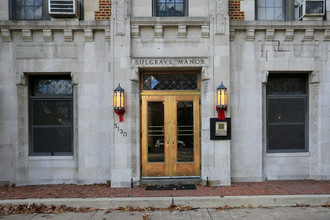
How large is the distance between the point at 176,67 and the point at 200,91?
41.7 inches

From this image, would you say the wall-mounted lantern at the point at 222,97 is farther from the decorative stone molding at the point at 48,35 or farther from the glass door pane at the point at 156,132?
the decorative stone molding at the point at 48,35

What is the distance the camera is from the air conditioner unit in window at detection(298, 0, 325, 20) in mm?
6219

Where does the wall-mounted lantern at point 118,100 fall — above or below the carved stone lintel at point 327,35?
below

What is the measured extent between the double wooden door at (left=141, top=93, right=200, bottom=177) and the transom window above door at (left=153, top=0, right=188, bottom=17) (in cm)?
255

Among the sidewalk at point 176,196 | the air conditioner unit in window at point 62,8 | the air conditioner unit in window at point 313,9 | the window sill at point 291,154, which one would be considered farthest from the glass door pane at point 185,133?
the air conditioner unit in window at point 313,9

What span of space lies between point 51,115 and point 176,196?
466 centimetres

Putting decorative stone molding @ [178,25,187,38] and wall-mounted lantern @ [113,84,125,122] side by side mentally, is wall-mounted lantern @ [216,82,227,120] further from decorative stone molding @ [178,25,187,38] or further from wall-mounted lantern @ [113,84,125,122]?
wall-mounted lantern @ [113,84,125,122]

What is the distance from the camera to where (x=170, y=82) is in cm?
639

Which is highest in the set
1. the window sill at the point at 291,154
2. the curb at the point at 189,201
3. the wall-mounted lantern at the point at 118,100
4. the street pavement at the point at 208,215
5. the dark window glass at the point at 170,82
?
the dark window glass at the point at 170,82

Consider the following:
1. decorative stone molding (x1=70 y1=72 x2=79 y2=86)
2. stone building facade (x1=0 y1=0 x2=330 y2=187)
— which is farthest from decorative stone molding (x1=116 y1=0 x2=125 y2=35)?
decorative stone molding (x1=70 y1=72 x2=79 y2=86)

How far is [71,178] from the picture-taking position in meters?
6.30

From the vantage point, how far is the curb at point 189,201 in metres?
4.91

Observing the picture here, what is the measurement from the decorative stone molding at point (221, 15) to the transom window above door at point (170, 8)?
107 centimetres

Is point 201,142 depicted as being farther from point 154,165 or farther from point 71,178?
point 71,178
